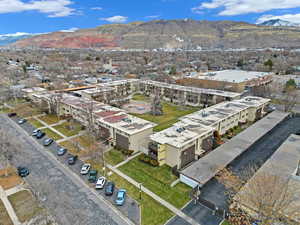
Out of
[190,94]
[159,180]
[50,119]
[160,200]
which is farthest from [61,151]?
[190,94]

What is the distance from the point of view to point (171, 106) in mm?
60938

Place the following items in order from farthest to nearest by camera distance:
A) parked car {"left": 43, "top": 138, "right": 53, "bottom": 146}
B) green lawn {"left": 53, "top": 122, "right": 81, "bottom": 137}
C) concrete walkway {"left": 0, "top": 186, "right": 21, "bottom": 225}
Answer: green lawn {"left": 53, "top": 122, "right": 81, "bottom": 137}, parked car {"left": 43, "top": 138, "right": 53, "bottom": 146}, concrete walkway {"left": 0, "top": 186, "right": 21, "bottom": 225}

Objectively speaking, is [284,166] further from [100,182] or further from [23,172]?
[23,172]

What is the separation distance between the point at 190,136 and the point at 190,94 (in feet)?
103

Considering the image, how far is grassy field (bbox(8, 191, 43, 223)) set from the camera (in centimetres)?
2131

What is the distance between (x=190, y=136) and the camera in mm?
31531

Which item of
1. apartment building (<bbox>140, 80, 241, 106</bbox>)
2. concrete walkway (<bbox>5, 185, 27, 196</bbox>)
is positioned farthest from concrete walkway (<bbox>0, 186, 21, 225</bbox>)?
apartment building (<bbox>140, 80, 241, 106</bbox>)

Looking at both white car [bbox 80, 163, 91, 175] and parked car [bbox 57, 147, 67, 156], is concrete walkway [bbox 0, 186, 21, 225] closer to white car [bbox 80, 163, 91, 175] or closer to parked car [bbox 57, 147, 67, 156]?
white car [bbox 80, 163, 91, 175]

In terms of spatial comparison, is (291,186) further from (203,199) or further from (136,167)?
(136,167)

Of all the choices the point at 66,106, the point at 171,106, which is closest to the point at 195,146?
the point at 171,106

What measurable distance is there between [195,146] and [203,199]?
9.75 metres

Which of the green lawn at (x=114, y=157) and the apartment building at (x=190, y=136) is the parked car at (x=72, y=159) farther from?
the apartment building at (x=190, y=136)

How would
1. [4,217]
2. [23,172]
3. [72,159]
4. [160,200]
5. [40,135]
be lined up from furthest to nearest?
[40,135] < [72,159] < [23,172] < [160,200] < [4,217]

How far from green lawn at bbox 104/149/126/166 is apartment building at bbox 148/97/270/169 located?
5.04 metres
